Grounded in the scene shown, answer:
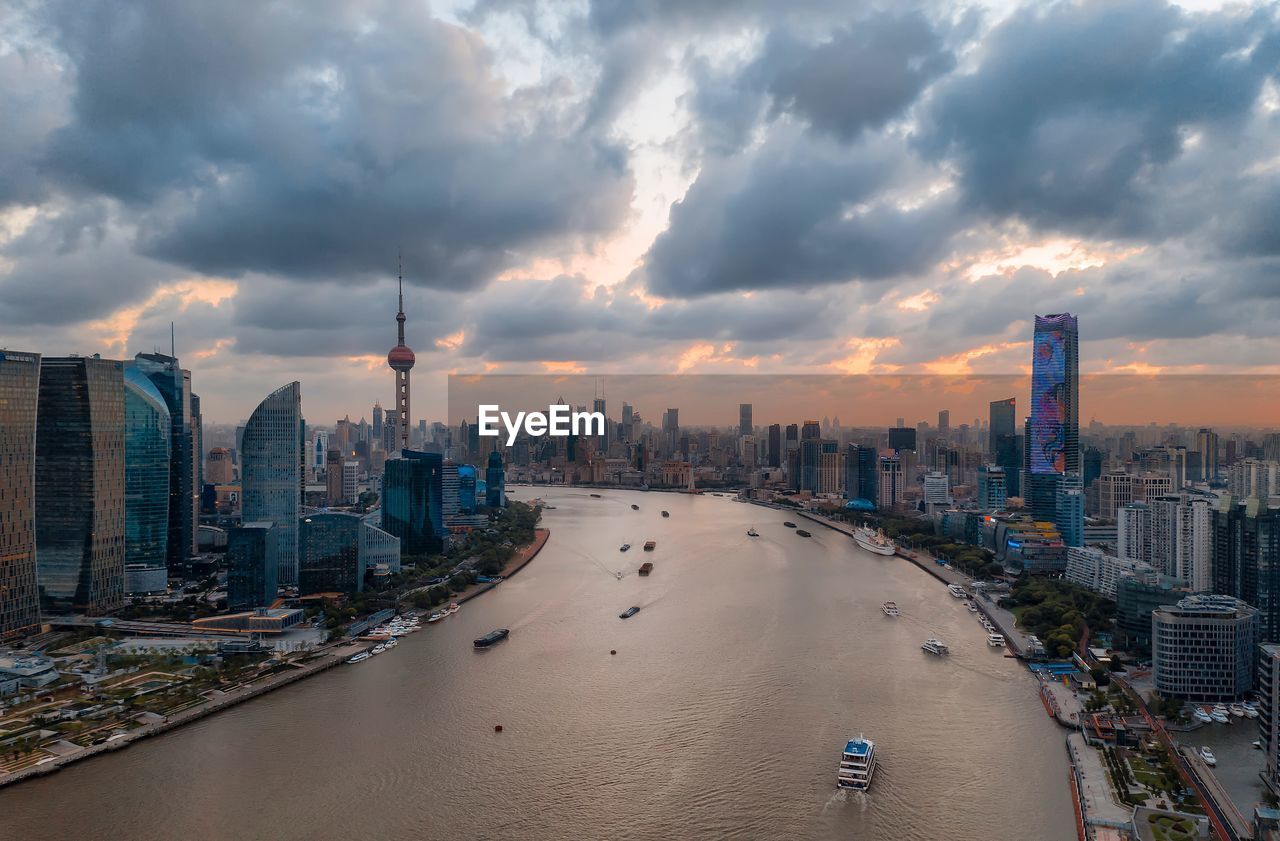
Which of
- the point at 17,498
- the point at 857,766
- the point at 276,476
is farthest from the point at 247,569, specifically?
the point at 857,766

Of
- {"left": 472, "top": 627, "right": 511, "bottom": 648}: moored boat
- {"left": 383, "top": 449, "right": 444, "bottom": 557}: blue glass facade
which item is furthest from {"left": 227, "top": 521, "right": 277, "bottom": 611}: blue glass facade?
{"left": 383, "top": 449, "right": 444, "bottom": 557}: blue glass facade

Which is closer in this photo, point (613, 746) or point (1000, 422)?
point (613, 746)

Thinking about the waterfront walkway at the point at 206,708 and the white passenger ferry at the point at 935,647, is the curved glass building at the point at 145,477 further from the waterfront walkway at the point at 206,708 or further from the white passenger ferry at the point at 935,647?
the white passenger ferry at the point at 935,647

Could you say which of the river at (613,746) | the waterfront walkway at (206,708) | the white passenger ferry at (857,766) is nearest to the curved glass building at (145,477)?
the waterfront walkway at (206,708)

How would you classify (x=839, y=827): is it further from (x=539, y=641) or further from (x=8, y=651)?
(x=8, y=651)

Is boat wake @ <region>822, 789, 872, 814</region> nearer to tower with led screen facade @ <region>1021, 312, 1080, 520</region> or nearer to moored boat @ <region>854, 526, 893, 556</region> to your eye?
moored boat @ <region>854, 526, 893, 556</region>

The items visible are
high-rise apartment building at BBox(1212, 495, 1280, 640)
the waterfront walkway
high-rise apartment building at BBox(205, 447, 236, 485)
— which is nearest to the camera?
the waterfront walkway

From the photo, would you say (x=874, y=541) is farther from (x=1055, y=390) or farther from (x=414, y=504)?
(x=414, y=504)

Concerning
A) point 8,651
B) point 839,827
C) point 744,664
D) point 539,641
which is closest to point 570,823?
point 839,827
